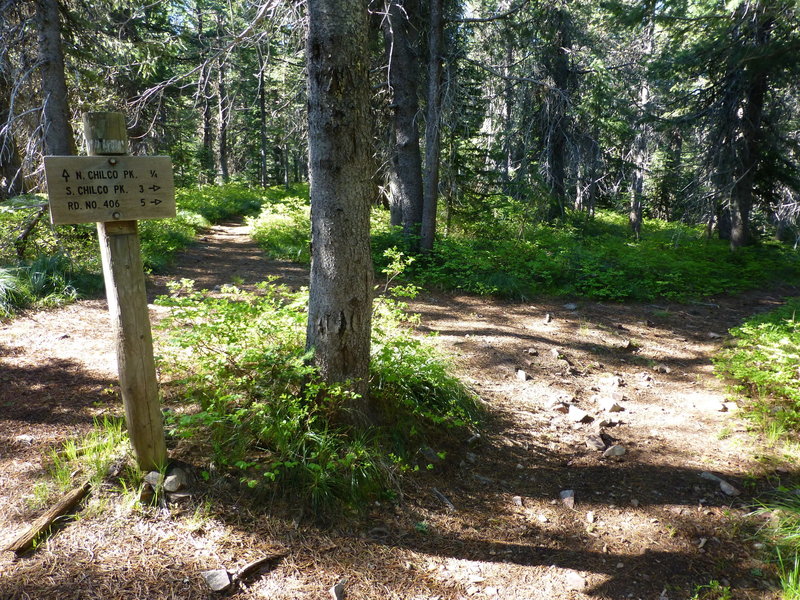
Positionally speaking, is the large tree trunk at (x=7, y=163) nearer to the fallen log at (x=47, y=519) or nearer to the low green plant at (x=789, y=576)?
the fallen log at (x=47, y=519)

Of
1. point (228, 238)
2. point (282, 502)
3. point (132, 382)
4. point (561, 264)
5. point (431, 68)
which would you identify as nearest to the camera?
point (132, 382)

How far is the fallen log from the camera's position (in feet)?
8.79

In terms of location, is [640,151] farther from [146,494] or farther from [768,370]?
[146,494]

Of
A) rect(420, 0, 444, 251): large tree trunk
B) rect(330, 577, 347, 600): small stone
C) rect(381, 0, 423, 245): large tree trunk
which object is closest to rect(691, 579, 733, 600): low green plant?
rect(330, 577, 347, 600): small stone

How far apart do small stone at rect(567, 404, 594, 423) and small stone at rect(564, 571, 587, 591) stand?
6.95ft

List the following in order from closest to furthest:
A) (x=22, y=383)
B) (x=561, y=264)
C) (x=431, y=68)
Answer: (x=22, y=383) → (x=431, y=68) → (x=561, y=264)

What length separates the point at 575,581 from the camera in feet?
10.0

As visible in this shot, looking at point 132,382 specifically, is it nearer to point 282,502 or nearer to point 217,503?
point 217,503

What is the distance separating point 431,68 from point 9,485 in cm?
897

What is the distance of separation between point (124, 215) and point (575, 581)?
3.53 metres

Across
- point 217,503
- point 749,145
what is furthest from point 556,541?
point 749,145

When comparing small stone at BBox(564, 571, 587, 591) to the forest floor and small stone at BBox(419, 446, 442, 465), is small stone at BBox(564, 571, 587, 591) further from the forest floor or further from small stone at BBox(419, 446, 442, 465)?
small stone at BBox(419, 446, 442, 465)

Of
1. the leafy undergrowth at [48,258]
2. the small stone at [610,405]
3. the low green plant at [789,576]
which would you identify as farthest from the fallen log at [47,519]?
the small stone at [610,405]

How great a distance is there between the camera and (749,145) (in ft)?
40.9
